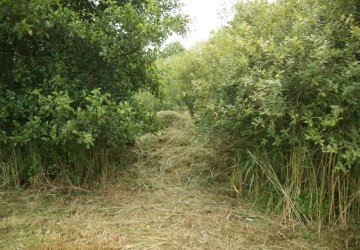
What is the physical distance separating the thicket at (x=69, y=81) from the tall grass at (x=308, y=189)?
1.69 m

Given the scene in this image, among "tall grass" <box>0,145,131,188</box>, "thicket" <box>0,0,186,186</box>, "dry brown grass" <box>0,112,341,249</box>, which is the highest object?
"thicket" <box>0,0,186,186</box>

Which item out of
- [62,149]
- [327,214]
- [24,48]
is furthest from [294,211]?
[24,48]

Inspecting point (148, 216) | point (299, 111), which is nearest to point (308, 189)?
point (299, 111)

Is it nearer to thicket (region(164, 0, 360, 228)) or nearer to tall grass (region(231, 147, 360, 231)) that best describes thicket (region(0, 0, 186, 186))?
thicket (region(164, 0, 360, 228))

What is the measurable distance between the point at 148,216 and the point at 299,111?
194 cm

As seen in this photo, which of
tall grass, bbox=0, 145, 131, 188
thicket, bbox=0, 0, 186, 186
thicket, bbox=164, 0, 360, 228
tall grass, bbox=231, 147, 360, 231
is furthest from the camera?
tall grass, bbox=0, 145, 131, 188

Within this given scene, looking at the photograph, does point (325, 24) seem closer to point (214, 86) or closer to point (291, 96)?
point (291, 96)

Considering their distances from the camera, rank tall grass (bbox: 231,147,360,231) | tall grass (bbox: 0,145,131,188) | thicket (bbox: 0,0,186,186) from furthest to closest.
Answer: tall grass (bbox: 0,145,131,188), thicket (bbox: 0,0,186,186), tall grass (bbox: 231,147,360,231)

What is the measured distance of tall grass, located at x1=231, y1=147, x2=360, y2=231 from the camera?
278 cm

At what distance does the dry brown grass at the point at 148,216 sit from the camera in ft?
8.52

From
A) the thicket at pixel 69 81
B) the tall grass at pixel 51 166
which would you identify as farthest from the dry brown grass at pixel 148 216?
the thicket at pixel 69 81

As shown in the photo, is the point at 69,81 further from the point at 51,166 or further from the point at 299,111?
the point at 299,111

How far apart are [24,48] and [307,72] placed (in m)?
3.46

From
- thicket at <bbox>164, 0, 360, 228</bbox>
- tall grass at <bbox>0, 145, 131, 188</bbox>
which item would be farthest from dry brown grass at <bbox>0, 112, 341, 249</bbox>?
thicket at <bbox>164, 0, 360, 228</bbox>
